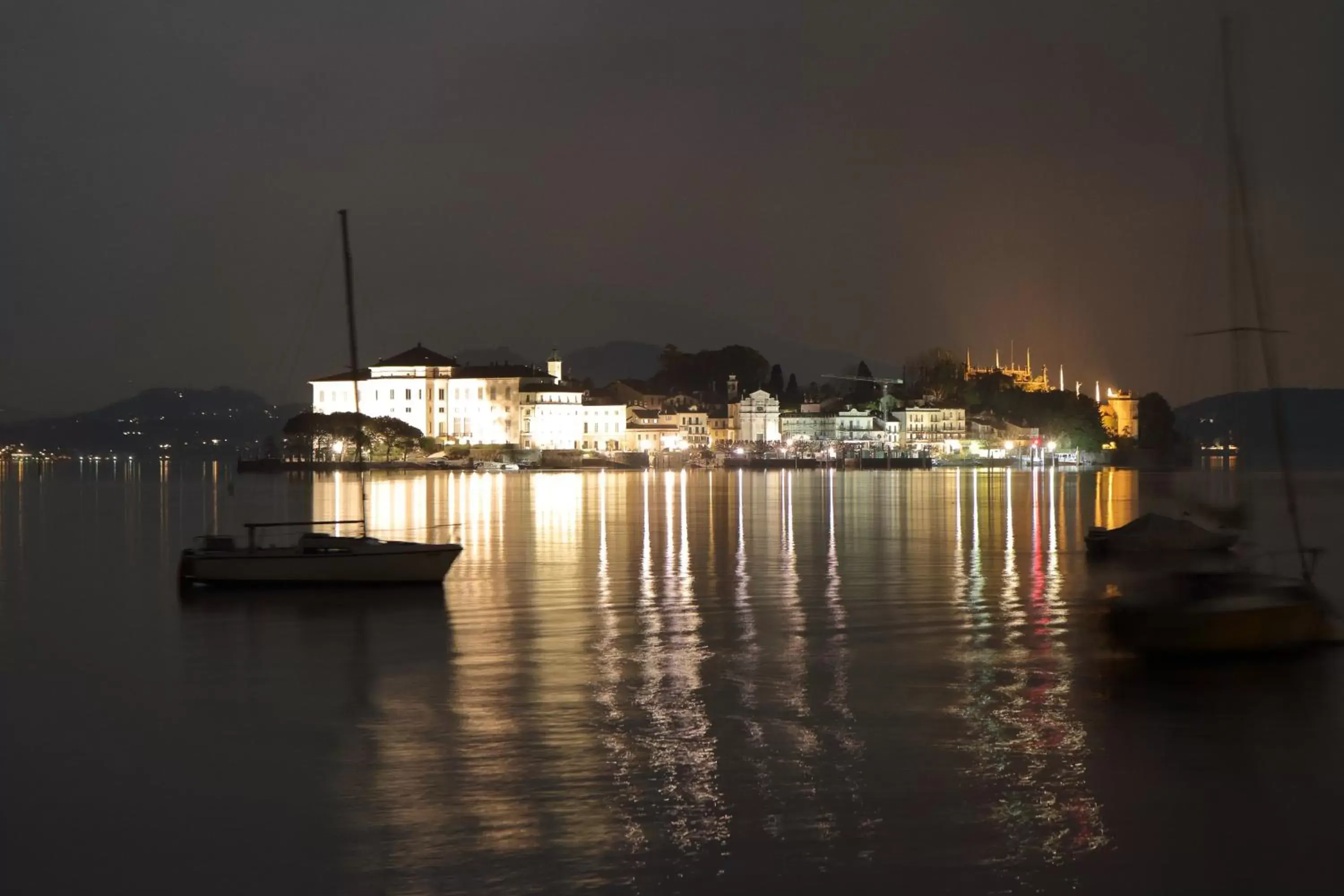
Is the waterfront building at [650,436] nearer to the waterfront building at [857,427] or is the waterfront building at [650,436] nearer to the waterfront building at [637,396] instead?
the waterfront building at [637,396]

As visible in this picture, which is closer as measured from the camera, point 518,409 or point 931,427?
point 518,409

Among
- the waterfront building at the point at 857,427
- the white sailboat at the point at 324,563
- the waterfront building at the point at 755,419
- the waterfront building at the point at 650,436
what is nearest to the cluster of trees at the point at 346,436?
the waterfront building at the point at 650,436

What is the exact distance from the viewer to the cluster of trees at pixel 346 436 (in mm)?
120688

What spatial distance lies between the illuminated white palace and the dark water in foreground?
366 ft

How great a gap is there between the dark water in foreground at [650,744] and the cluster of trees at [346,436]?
3791 inches

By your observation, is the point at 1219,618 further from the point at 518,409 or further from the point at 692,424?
the point at 692,424

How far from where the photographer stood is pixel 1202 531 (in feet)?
90.8

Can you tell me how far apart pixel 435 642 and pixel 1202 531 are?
53.9 feet

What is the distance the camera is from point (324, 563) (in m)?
22.3

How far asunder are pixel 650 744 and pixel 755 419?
15215cm

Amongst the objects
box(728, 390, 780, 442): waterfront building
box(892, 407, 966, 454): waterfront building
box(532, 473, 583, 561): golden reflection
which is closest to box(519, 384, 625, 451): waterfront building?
box(728, 390, 780, 442): waterfront building

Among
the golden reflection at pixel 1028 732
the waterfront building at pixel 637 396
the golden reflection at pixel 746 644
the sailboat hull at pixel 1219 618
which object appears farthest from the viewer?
the waterfront building at pixel 637 396

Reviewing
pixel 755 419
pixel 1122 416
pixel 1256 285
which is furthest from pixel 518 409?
pixel 1256 285

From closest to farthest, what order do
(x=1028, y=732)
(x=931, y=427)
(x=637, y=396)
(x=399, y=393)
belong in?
1. (x=1028, y=732)
2. (x=399, y=393)
3. (x=637, y=396)
4. (x=931, y=427)
